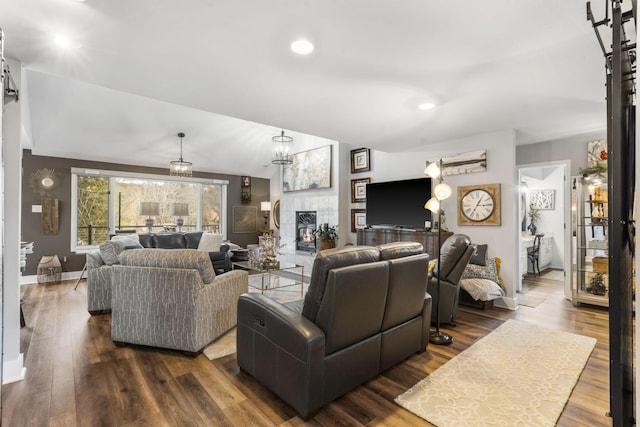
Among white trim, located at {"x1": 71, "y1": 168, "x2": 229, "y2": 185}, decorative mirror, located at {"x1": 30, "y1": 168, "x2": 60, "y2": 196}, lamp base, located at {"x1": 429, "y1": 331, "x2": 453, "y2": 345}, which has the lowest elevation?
lamp base, located at {"x1": 429, "y1": 331, "x2": 453, "y2": 345}

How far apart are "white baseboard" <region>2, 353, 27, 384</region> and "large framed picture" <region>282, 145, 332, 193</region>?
548 cm

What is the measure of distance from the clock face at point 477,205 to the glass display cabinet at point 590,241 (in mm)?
1220

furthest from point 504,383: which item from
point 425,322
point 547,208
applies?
point 547,208

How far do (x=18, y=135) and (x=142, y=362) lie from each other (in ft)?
6.77

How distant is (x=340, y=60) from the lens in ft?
7.82

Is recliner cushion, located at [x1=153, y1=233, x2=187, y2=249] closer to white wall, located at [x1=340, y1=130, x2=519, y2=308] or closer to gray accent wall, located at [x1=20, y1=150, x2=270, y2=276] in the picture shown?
gray accent wall, located at [x1=20, y1=150, x2=270, y2=276]

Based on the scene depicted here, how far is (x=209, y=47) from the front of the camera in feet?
7.16

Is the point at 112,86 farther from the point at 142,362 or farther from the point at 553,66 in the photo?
the point at 553,66

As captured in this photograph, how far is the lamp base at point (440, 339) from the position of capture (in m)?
3.01

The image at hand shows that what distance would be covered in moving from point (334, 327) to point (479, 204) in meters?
3.64

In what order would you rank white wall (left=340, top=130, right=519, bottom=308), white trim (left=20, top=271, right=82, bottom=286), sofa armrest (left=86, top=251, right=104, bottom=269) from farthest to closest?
white trim (left=20, top=271, right=82, bottom=286), white wall (left=340, top=130, right=519, bottom=308), sofa armrest (left=86, top=251, right=104, bottom=269)

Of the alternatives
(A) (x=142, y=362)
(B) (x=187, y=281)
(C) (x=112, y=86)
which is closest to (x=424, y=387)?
(B) (x=187, y=281)

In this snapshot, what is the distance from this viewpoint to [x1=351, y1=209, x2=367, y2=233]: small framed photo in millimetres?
6465

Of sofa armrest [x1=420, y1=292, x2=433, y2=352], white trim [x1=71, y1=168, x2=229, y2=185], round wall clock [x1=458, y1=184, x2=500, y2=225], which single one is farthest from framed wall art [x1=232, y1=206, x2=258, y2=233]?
sofa armrest [x1=420, y1=292, x2=433, y2=352]
